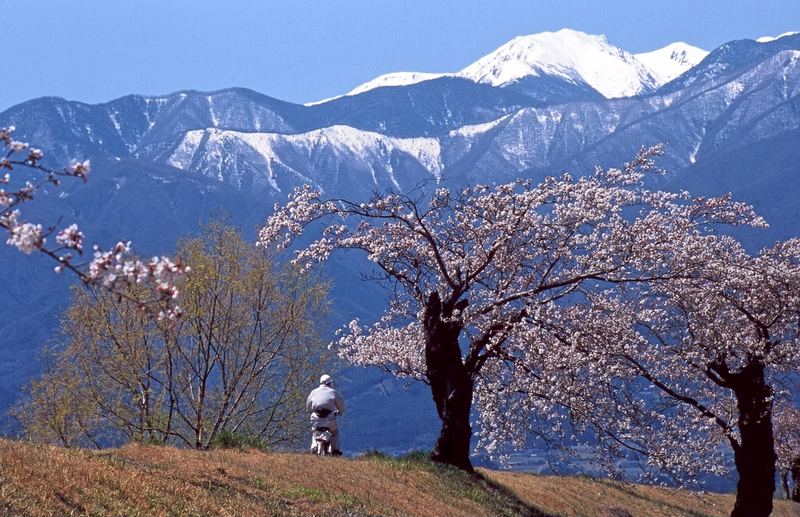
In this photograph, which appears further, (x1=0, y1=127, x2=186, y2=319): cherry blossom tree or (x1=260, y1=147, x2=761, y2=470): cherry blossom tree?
(x1=260, y1=147, x2=761, y2=470): cherry blossom tree

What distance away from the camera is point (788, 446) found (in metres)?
54.1

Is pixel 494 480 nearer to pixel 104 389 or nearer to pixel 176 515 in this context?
pixel 176 515

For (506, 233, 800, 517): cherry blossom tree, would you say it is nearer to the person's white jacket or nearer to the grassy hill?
the grassy hill

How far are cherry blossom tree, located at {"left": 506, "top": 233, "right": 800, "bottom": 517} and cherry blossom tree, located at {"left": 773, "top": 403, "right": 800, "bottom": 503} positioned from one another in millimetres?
20552

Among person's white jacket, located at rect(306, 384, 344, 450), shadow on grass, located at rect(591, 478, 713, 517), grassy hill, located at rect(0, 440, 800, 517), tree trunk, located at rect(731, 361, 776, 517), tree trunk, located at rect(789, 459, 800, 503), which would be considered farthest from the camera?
tree trunk, located at rect(789, 459, 800, 503)

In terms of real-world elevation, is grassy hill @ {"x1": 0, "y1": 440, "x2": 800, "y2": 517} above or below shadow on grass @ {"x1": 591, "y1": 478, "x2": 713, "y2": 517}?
below

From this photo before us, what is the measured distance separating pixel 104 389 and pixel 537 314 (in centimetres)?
2661

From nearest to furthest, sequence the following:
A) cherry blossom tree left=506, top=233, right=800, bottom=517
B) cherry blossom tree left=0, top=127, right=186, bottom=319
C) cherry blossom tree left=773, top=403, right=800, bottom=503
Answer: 1. cherry blossom tree left=0, top=127, right=186, bottom=319
2. cherry blossom tree left=506, top=233, right=800, bottom=517
3. cherry blossom tree left=773, top=403, right=800, bottom=503

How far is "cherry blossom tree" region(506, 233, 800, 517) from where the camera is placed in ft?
84.0

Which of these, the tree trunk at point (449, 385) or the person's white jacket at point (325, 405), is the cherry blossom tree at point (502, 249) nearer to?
the tree trunk at point (449, 385)

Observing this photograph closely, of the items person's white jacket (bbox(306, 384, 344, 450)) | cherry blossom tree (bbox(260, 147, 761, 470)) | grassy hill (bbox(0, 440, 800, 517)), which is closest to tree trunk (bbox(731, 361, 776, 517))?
grassy hill (bbox(0, 440, 800, 517))

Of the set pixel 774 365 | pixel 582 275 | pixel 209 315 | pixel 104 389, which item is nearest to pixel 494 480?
pixel 582 275

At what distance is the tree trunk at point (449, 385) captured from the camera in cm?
2572

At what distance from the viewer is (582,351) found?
2552 cm
